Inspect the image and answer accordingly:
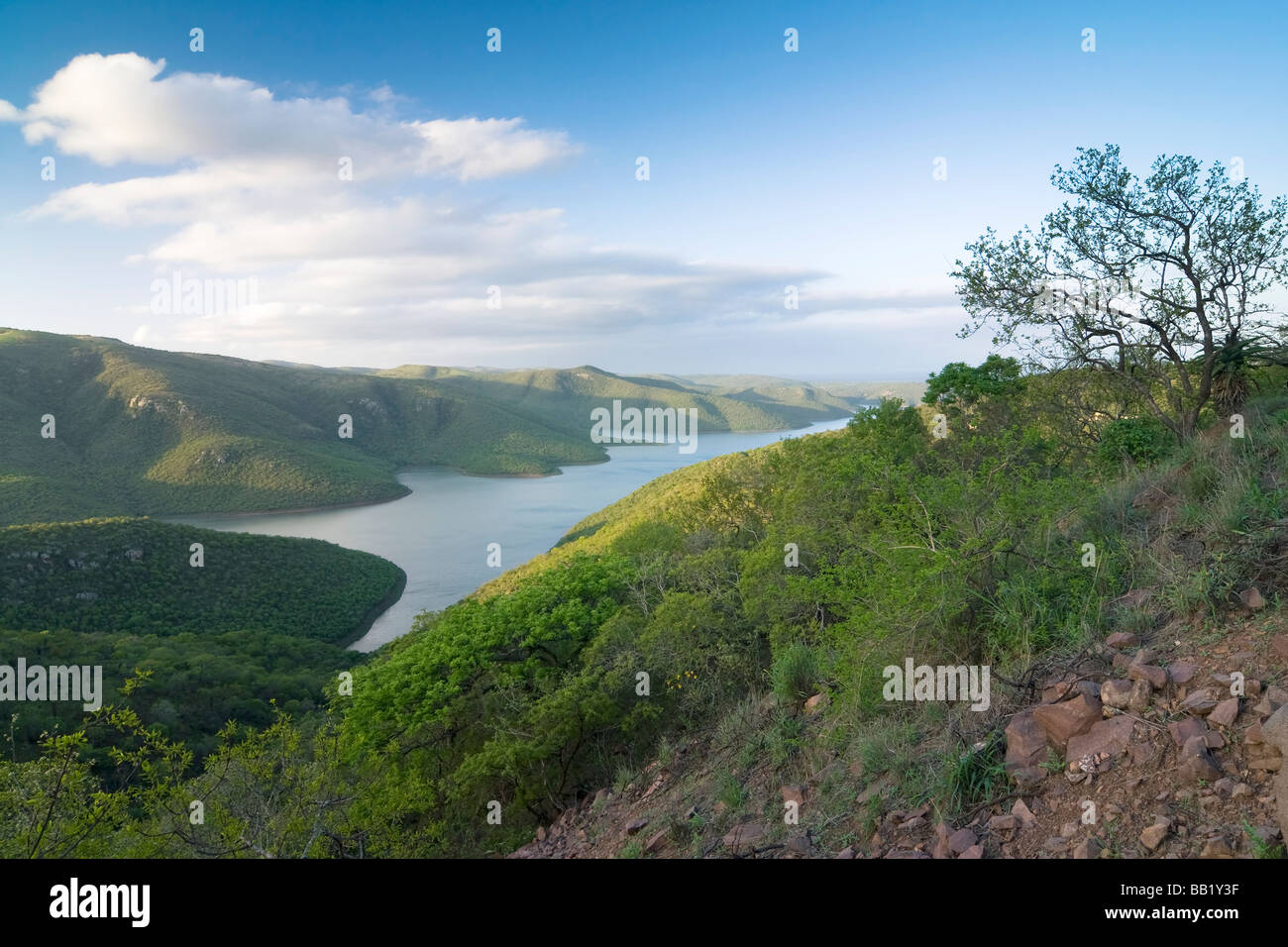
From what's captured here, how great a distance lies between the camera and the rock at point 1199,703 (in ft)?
11.8

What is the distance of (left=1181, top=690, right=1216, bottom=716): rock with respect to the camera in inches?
141

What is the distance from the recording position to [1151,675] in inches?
154

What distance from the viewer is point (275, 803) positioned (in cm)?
934

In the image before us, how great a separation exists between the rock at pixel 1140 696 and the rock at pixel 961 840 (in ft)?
4.14

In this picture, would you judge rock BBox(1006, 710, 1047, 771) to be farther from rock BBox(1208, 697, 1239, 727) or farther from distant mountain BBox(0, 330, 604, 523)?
distant mountain BBox(0, 330, 604, 523)

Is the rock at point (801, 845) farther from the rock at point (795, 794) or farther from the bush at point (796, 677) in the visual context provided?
the bush at point (796, 677)

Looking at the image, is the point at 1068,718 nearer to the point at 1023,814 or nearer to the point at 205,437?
the point at 1023,814

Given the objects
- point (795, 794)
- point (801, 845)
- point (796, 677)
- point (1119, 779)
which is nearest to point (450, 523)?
point (796, 677)

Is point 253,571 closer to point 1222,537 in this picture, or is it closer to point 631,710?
point 631,710

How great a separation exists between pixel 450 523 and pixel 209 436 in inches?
1796

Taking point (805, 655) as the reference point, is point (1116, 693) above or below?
above

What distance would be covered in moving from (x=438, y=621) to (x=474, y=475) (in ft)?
397

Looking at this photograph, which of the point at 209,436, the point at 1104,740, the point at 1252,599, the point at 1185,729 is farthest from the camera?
the point at 209,436

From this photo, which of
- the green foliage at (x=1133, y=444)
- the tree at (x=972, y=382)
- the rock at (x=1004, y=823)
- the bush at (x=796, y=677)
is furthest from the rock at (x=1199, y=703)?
the tree at (x=972, y=382)
